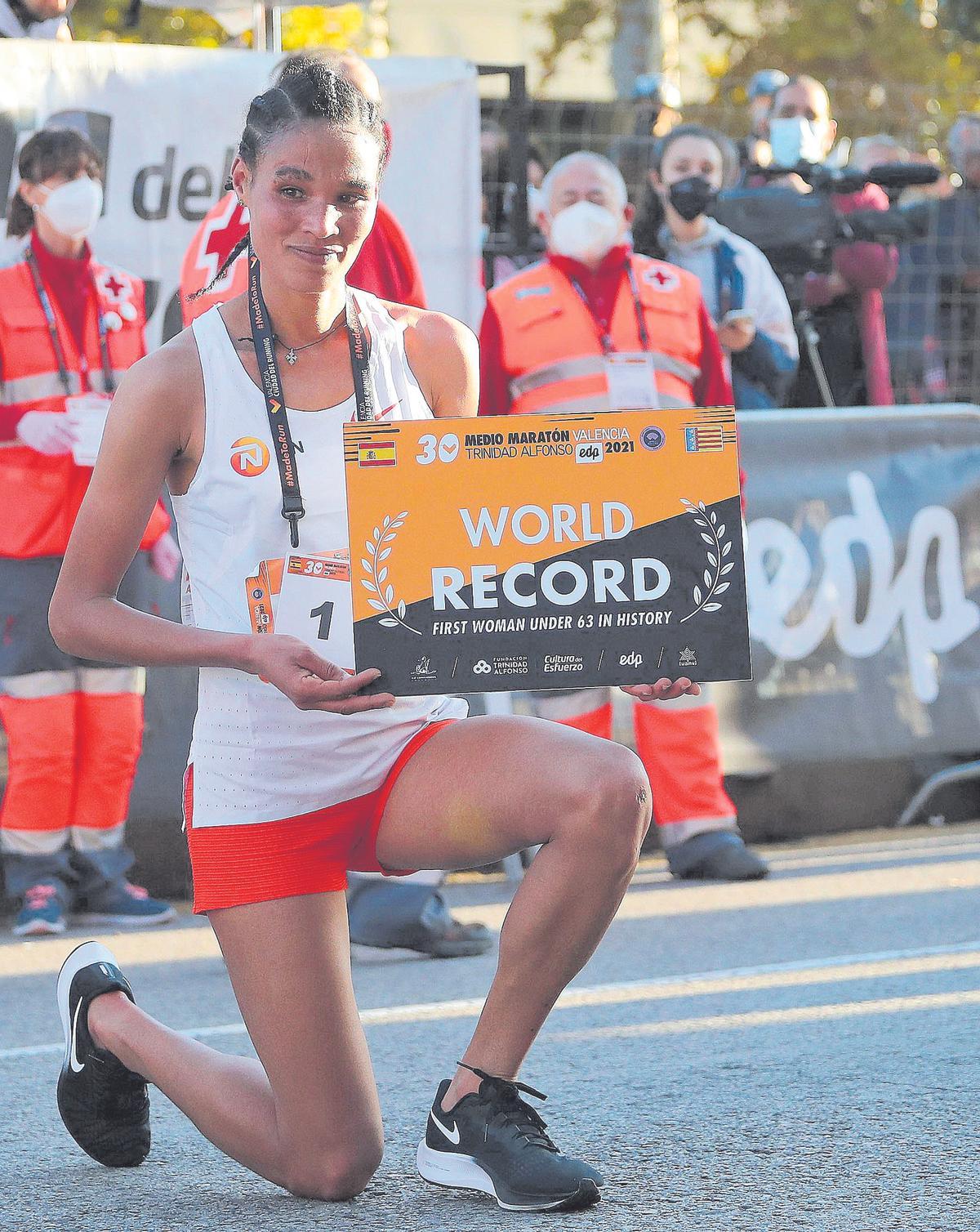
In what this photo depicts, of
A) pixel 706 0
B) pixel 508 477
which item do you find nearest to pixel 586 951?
pixel 508 477

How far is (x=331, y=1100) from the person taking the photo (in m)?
3.12

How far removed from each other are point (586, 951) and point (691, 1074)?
99cm

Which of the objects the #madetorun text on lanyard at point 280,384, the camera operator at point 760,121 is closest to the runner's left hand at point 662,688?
the #madetorun text on lanyard at point 280,384

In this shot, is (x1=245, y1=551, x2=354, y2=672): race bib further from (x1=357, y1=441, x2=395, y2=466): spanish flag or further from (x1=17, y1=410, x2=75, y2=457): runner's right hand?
(x1=17, y1=410, x2=75, y2=457): runner's right hand

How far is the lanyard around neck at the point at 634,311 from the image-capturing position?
21.2 feet

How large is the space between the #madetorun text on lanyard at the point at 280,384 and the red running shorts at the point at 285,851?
17.3 inches

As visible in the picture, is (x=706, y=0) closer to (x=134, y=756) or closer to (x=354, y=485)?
(x=134, y=756)

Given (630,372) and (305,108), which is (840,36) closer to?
(630,372)

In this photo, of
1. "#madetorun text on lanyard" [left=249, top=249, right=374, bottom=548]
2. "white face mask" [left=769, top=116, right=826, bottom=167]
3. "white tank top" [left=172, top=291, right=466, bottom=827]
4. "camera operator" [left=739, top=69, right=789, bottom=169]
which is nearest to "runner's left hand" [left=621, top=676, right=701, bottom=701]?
"white tank top" [left=172, top=291, right=466, bottom=827]

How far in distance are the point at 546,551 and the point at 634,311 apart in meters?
3.69

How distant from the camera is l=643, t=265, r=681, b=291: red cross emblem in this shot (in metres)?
6.57

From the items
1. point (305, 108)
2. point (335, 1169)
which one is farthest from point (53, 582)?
point (335, 1169)

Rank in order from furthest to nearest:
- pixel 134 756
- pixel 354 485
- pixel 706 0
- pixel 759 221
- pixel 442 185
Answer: pixel 706 0 → pixel 759 221 → pixel 442 185 → pixel 134 756 → pixel 354 485

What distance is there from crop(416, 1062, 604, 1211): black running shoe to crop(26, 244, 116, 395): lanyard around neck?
143 inches
